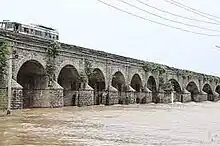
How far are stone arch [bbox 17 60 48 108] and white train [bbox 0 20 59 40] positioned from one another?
2742mm

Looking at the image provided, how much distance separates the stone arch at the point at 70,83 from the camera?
122 ft

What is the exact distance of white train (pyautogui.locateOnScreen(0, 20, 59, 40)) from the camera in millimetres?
33625

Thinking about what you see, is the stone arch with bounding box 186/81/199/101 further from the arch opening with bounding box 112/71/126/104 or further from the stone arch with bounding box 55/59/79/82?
the stone arch with bounding box 55/59/79/82

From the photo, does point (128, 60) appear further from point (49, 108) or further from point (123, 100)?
point (49, 108)

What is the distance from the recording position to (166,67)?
184ft

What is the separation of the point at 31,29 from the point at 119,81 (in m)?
13.5

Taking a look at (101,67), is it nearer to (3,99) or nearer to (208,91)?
(3,99)

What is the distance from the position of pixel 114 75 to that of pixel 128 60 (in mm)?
2770

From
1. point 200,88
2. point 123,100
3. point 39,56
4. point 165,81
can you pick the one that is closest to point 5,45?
point 39,56

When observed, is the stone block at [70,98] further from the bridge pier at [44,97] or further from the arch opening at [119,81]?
the arch opening at [119,81]

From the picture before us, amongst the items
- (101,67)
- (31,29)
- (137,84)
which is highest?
(31,29)

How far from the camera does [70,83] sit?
39.8 m

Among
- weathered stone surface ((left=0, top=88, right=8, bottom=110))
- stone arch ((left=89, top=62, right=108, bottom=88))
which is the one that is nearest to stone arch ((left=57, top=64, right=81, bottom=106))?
stone arch ((left=89, top=62, right=108, bottom=88))

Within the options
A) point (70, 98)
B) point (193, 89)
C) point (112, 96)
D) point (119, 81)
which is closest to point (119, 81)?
point (119, 81)
